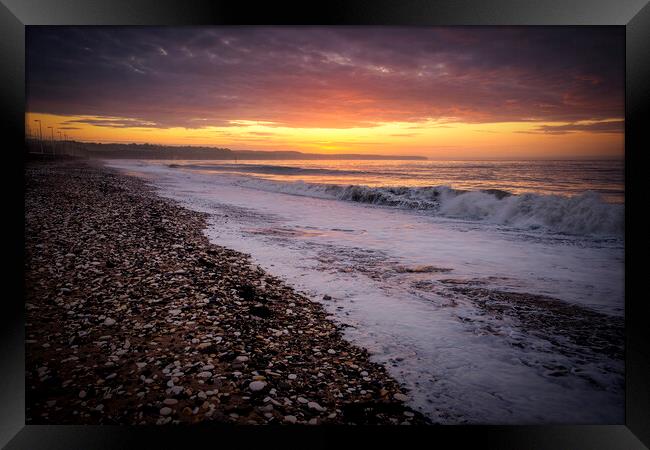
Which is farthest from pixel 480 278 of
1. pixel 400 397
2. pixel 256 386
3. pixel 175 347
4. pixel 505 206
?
pixel 175 347

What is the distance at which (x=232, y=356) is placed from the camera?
271 cm

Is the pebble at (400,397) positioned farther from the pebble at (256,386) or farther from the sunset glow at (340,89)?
the sunset glow at (340,89)

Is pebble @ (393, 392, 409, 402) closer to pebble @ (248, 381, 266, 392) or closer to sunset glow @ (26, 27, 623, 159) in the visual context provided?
pebble @ (248, 381, 266, 392)

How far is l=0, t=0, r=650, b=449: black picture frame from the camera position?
9.29 feet

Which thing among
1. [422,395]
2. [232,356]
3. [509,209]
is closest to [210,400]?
[232,356]

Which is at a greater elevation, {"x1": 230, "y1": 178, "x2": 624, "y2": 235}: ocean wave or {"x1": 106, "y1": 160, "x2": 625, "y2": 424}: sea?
{"x1": 230, "y1": 178, "x2": 624, "y2": 235}: ocean wave

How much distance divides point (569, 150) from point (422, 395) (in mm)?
3200

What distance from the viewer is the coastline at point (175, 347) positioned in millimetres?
2521

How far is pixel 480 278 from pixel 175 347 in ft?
11.0

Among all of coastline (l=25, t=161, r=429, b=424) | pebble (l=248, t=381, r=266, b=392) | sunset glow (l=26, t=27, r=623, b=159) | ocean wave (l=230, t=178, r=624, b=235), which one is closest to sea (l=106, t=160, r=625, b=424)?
ocean wave (l=230, t=178, r=624, b=235)

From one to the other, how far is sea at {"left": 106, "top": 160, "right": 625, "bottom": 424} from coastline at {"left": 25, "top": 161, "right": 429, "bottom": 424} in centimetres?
36

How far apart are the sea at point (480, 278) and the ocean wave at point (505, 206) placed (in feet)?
0.08
